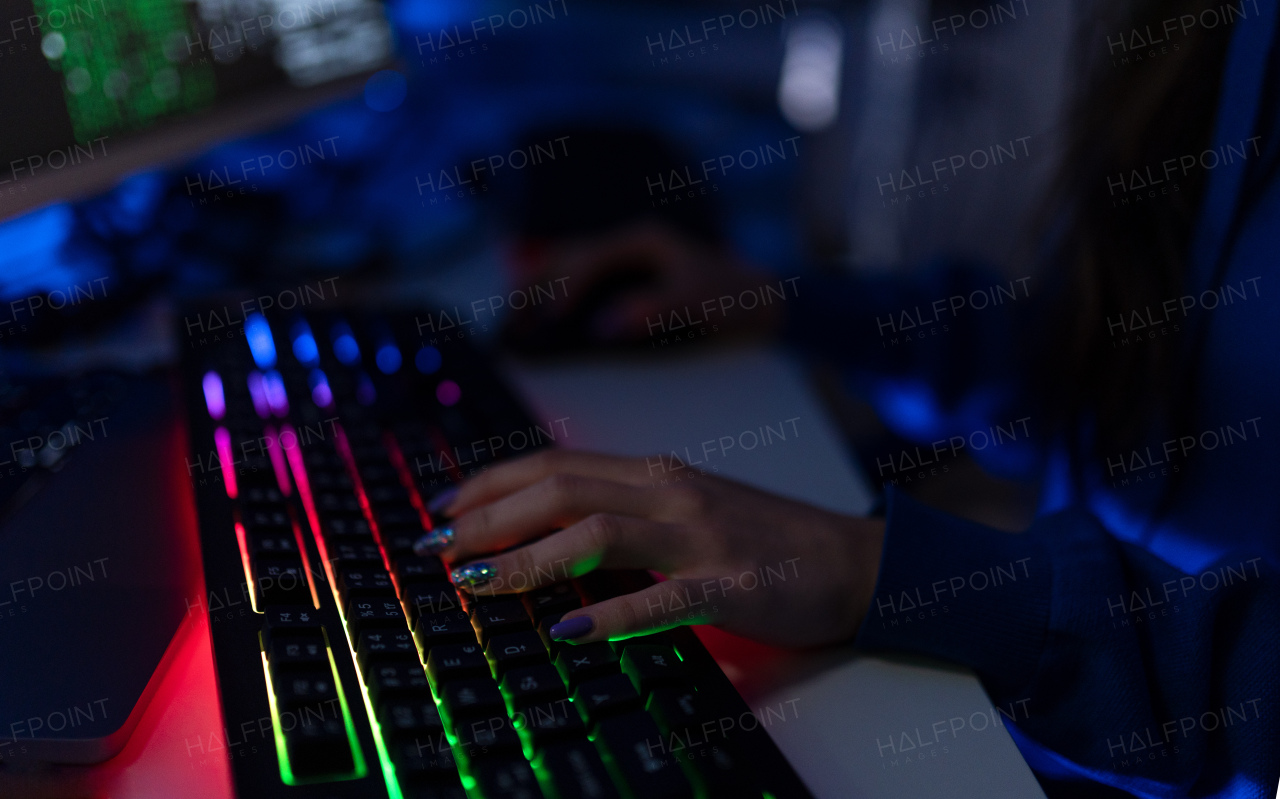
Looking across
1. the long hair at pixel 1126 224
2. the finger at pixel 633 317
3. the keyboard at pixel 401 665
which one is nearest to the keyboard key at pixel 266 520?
the keyboard at pixel 401 665

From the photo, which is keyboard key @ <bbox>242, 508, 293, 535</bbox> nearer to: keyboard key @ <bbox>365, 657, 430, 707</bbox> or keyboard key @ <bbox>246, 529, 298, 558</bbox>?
keyboard key @ <bbox>246, 529, 298, 558</bbox>

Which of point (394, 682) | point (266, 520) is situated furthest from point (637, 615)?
point (266, 520)

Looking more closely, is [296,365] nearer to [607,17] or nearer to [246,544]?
[246,544]

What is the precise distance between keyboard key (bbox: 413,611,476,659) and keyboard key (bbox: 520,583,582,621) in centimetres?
3

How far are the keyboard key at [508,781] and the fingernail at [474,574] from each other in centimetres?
12

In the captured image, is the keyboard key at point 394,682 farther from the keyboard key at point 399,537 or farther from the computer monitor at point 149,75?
the computer monitor at point 149,75

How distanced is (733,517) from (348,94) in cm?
65

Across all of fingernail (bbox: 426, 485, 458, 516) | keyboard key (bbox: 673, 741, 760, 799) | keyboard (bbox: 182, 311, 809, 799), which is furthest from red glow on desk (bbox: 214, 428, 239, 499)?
keyboard key (bbox: 673, 741, 760, 799)

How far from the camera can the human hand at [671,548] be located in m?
0.44

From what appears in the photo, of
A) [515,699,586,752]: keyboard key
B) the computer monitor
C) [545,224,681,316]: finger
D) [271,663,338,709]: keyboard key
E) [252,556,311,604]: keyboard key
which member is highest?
the computer monitor

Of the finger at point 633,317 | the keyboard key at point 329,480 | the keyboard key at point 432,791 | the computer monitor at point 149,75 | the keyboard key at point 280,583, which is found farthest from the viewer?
the finger at point 633,317

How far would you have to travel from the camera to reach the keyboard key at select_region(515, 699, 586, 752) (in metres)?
0.35

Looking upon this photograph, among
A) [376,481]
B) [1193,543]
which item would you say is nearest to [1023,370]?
[1193,543]

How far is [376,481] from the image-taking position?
21.7 inches
